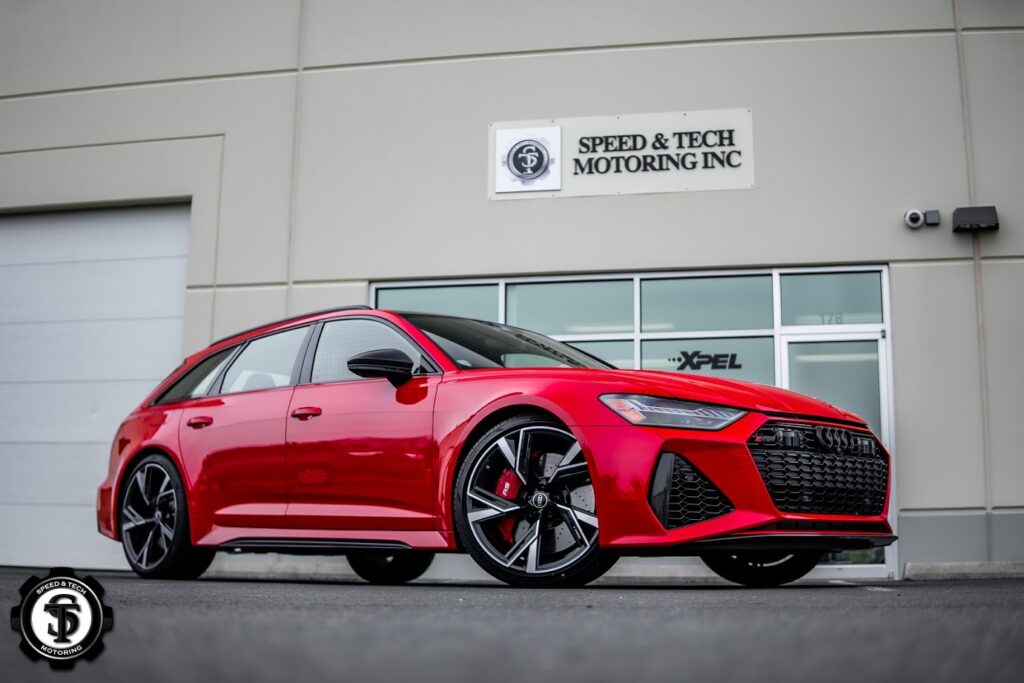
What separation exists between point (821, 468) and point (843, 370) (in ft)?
20.0

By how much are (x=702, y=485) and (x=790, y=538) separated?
471 mm

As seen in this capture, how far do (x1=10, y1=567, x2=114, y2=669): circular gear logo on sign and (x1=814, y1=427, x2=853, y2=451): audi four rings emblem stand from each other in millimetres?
3514

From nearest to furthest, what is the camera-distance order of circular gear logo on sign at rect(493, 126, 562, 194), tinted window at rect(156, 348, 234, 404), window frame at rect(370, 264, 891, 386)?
tinted window at rect(156, 348, 234, 404) → window frame at rect(370, 264, 891, 386) → circular gear logo on sign at rect(493, 126, 562, 194)

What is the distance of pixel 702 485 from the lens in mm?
4730

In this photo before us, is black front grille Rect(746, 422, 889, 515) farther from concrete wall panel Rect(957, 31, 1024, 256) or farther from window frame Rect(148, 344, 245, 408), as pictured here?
concrete wall panel Rect(957, 31, 1024, 256)

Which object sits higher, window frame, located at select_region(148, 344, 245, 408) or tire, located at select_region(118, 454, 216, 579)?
window frame, located at select_region(148, 344, 245, 408)

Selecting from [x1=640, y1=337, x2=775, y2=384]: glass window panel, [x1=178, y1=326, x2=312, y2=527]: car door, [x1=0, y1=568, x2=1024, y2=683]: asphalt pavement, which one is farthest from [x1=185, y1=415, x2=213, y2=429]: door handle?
[x1=640, y1=337, x2=775, y2=384]: glass window panel

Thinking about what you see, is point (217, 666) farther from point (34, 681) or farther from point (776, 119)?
point (776, 119)

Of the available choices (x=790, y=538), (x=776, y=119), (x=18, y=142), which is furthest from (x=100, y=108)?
(x=790, y=538)

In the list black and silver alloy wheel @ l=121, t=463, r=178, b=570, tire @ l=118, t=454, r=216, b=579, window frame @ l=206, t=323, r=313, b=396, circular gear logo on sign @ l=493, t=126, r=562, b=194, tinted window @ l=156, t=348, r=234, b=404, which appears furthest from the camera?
circular gear logo on sign @ l=493, t=126, r=562, b=194

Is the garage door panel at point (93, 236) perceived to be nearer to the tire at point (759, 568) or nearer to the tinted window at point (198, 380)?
the tinted window at point (198, 380)

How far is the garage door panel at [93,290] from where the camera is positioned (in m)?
12.8

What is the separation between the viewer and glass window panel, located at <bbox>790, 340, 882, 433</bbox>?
10922 millimetres

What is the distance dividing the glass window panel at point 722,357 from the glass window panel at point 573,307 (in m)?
A: 0.47
